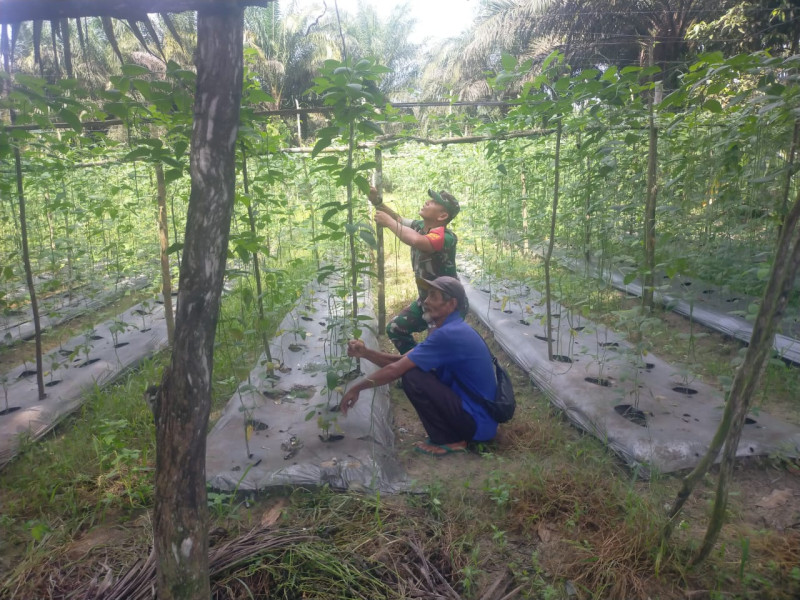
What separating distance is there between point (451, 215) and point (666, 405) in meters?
1.78

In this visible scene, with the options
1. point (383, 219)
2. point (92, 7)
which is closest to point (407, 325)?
point (383, 219)

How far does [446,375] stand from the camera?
2.97 meters

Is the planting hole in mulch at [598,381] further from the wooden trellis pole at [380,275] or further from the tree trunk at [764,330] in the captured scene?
the wooden trellis pole at [380,275]

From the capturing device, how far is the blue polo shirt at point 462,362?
9.37ft

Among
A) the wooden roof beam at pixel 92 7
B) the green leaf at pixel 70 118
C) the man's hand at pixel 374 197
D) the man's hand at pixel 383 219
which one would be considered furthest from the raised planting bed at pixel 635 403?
the green leaf at pixel 70 118

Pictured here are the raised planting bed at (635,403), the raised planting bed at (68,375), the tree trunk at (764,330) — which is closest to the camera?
the tree trunk at (764,330)

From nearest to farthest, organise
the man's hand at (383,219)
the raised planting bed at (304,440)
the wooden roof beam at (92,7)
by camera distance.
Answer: the wooden roof beam at (92,7), the raised planting bed at (304,440), the man's hand at (383,219)

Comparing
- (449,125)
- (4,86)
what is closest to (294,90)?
(449,125)

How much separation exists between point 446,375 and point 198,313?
183 cm

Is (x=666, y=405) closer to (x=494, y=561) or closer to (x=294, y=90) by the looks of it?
(x=494, y=561)

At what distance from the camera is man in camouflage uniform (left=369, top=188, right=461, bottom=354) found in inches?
138

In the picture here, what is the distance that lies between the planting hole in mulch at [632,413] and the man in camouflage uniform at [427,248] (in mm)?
1265

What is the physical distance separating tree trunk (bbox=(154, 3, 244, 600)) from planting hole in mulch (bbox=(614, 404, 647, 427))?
238 cm

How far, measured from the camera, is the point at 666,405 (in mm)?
3127
